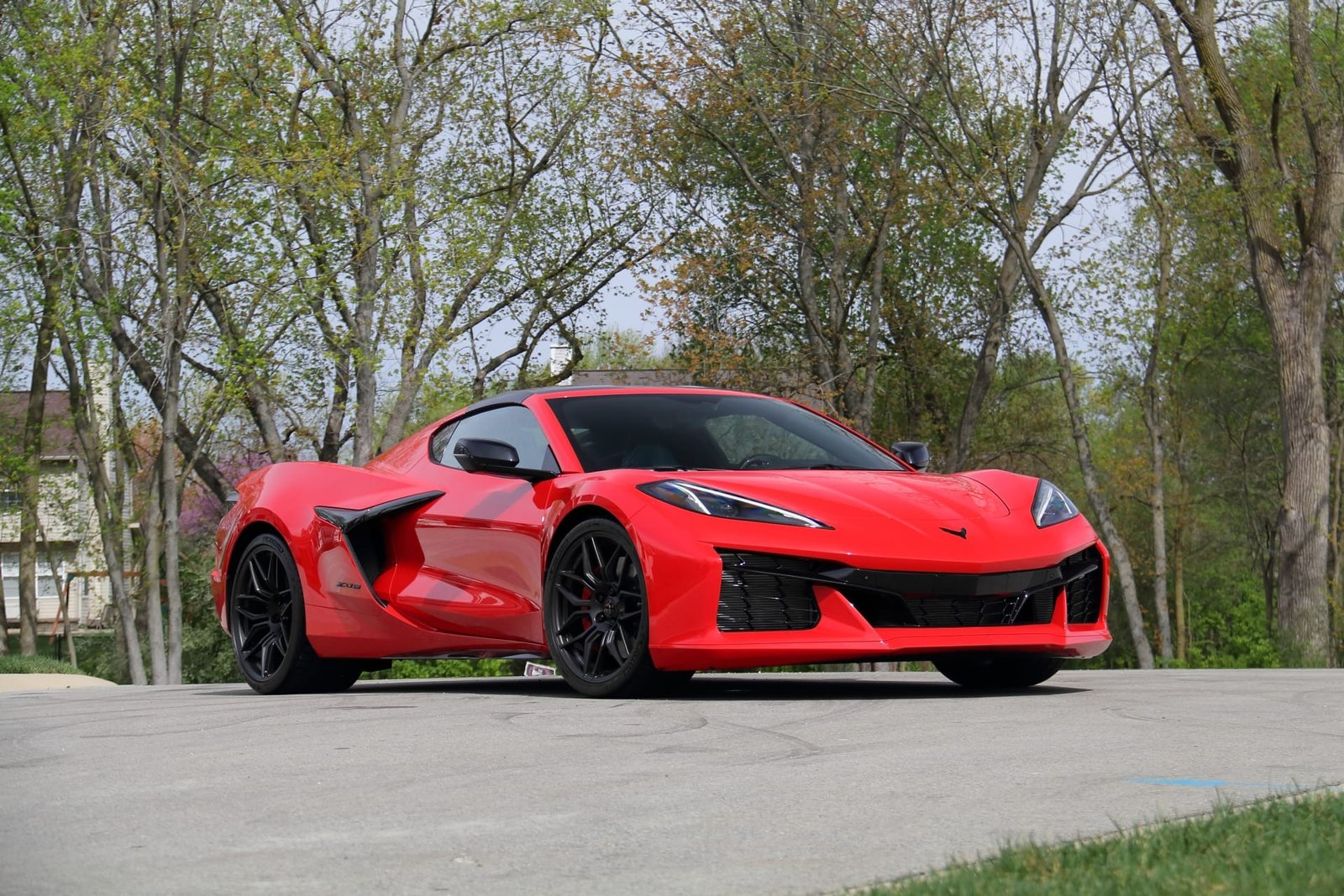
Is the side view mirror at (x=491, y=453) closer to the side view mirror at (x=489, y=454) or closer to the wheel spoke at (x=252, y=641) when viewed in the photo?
the side view mirror at (x=489, y=454)

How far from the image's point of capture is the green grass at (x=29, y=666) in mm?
23922

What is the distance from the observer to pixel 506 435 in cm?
812

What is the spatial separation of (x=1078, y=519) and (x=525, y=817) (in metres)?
4.26

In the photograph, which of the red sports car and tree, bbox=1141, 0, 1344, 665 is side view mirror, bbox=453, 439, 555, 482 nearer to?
the red sports car

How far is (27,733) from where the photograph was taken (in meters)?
6.38

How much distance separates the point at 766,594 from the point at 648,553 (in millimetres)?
489

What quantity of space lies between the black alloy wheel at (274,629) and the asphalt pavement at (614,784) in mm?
1192

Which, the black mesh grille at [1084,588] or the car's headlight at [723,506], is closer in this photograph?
the car's headlight at [723,506]

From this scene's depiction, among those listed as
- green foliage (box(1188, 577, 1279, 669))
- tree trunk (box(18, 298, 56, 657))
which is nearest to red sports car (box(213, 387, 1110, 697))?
tree trunk (box(18, 298, 56, 657))

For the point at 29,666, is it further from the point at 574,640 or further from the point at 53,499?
the point at 574,640

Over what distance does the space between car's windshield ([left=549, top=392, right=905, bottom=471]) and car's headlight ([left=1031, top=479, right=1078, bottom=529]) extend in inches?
32.2

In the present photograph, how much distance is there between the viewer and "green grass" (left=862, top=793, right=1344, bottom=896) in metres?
2.73

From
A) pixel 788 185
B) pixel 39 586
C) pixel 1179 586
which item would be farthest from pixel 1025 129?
pixel 39 586

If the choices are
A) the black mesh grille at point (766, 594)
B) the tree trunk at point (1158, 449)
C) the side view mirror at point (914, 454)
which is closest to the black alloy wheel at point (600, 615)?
the black mesh grille at point (766, 594)
